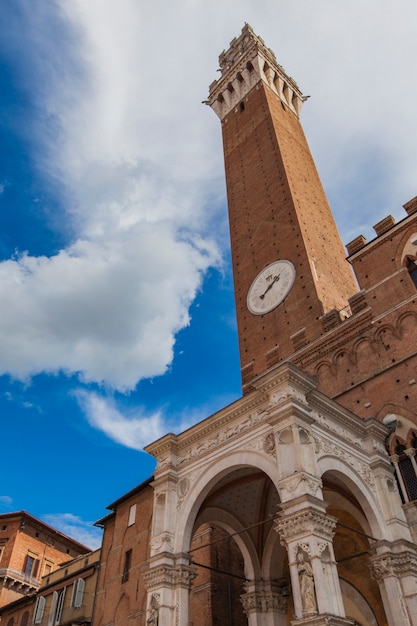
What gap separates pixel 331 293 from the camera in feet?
65.9

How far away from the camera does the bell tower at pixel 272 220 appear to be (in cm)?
1972

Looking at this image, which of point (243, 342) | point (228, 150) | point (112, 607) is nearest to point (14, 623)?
point (112, 607)

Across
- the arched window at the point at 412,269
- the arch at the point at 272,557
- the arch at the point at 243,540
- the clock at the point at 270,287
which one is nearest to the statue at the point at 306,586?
the arch at the point at 243,540

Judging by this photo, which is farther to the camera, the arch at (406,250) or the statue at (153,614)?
the arch at (406,250)

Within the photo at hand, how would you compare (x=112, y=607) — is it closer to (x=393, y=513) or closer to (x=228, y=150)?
(x=393, y=513)

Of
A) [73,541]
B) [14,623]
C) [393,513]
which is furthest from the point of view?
[73,541]

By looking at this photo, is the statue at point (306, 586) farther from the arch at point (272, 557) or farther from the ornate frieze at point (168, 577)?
the arch at point (272, 557)

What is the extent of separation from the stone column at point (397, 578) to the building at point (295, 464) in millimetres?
27

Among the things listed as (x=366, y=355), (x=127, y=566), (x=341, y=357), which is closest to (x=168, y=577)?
(x=366, y=355)

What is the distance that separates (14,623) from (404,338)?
941 inches

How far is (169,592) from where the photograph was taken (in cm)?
1059

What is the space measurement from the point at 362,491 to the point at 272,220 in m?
14.4

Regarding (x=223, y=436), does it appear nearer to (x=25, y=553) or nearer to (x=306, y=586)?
(x=306, y=586)

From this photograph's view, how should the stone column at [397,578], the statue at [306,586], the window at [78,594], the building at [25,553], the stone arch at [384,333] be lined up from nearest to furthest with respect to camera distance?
the statue at [306,586], the stone column at [397,578], the stone arch at [384,333], the window at [78,594], the building at [25,553]
